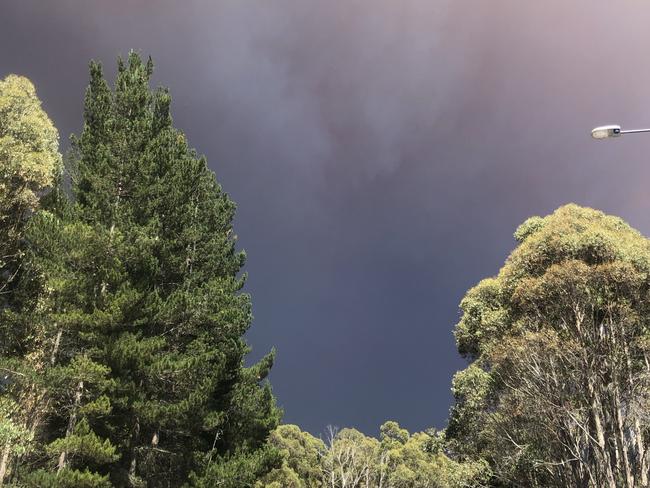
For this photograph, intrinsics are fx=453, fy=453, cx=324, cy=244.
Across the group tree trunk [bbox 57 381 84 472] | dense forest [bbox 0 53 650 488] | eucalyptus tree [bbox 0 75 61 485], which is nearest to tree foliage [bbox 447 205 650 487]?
dense forest [bbox 0 53 650 488]

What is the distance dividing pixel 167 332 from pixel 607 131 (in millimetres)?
12969

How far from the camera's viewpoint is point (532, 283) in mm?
13484

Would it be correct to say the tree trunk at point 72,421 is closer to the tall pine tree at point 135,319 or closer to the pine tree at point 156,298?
the tall pine tree at point 135,319

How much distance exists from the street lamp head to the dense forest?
20.4ft

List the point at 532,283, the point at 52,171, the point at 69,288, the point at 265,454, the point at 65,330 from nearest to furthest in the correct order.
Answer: the point at 69,288 → the point at 65,330 → the point at 532,283 → the point at 52,171 → the point at 265,454

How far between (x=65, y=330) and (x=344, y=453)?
35807mm

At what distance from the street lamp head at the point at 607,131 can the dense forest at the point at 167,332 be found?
20.4ft

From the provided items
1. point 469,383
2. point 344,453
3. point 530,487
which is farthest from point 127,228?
point 344,453

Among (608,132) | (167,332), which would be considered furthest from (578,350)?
(167,332)

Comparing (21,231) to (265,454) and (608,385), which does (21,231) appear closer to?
(265,454)

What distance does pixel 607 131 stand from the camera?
7.46 m

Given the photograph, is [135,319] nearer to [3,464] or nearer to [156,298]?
[156,298]

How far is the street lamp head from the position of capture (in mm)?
7371

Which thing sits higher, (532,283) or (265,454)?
(532,283)
